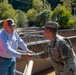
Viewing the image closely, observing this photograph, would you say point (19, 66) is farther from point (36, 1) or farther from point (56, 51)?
point (36, 1)

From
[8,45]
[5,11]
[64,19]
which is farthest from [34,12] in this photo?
[8,45]

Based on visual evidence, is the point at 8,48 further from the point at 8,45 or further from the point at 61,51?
the point at 61,51

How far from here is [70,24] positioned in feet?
94.5

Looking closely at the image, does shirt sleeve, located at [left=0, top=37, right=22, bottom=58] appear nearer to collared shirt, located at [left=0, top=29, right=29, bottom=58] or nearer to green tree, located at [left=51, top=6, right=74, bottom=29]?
collared shirt, located at [left=0, top=29, right=29, bottom=58]

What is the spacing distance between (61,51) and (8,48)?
1305 millimetres

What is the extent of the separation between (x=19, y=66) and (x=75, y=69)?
24.8 feet

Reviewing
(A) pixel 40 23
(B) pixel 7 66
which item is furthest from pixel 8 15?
(B) pixel 7 66

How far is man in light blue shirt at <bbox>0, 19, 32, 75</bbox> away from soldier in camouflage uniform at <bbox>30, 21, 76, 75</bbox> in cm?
104

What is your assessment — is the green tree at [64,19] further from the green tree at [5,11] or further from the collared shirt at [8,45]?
the collared shirt at [8,45]

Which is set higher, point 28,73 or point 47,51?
point 47,51

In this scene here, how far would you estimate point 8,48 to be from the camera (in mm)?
4430

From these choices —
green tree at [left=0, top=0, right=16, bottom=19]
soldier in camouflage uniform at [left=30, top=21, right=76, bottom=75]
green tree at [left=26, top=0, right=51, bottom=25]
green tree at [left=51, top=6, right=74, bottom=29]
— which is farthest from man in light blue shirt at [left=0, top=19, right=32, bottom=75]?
green tree at [left=26, top=0, right=51, bottom=25]

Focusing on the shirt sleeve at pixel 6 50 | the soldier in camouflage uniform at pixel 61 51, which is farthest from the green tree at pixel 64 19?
the soldier in camouflage uniform at pixel 61 51

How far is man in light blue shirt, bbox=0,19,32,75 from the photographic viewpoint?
4.45 meters
